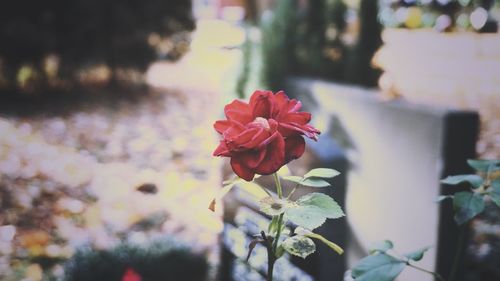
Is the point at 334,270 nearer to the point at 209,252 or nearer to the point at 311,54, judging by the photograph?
the point at 209,252

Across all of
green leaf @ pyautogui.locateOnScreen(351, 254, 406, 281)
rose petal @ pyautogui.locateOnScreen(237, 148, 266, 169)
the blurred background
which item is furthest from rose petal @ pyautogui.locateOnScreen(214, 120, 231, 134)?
the blurred background

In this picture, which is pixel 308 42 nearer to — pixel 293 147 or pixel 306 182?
pixel 306 182

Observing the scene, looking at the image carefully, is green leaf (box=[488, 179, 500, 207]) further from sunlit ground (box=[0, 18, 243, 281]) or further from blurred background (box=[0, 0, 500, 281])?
sunlit ground (box=[0, 18, 243, 281])

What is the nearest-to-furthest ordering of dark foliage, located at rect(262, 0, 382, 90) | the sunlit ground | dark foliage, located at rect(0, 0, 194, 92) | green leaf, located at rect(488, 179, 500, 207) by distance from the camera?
green leaf, located at rect(488, 179, 500, 207) → the sunlit ground → dark foliage, located at rect(262, 0, 382, 90) → dark foliage, located at rect(0, 0, 194, 92)

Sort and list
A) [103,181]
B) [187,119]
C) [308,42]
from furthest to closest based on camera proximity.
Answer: [187,119] < [308,42] < [103,181]

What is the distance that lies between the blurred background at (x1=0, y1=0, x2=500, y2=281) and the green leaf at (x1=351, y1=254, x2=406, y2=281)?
0.98 meters

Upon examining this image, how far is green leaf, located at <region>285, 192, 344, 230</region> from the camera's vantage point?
3.16 ft

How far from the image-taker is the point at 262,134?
94 cm

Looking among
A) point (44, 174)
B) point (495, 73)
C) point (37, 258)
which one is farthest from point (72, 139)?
point (495, 73)

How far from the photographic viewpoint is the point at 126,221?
3652 millimetres

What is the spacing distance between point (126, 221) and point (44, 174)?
1052 millimetres

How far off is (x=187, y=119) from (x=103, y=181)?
2.71 metres

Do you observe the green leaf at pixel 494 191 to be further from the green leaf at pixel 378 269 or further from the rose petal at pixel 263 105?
the rose petal at pixel 263 105

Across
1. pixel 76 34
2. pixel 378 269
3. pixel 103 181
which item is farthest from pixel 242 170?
pixel 76 34
